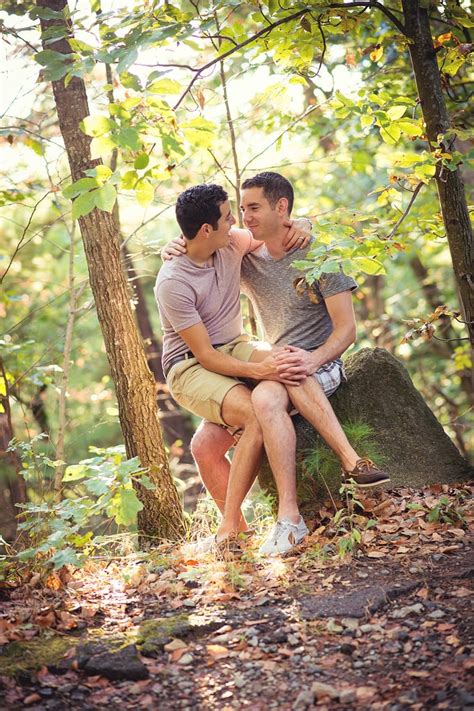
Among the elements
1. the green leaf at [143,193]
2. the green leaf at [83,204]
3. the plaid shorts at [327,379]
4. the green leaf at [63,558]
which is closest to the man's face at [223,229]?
the green leaf at [143,193]

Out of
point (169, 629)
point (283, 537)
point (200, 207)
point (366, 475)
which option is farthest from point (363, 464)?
point (200, 207)

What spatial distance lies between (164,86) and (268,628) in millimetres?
2374

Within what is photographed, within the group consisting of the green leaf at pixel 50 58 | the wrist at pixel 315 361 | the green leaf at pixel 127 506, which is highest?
the green leaf at pixel 50 58

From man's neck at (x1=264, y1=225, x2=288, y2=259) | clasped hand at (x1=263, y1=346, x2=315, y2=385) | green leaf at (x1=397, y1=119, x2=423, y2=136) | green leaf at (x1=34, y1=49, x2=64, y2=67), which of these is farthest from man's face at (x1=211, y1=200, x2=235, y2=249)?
green leaf at (x1=34, y1=49, x2=64, y2=67)

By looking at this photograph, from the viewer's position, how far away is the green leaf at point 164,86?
3.29 meters

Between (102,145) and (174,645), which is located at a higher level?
(102,145)

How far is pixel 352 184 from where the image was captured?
11805 mm

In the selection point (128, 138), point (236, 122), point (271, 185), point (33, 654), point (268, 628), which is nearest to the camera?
point (33, 654)

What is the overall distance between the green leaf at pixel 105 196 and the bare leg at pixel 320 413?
152 centimetres

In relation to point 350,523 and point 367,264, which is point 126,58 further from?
point 350,523

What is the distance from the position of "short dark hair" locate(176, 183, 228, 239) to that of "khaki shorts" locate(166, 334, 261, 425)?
733mm

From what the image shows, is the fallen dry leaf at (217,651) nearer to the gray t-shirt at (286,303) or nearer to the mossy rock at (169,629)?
the mossy rock at (169,629)

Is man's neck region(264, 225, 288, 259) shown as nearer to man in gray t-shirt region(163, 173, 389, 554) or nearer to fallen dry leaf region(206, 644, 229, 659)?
man in gray t-shirt region(163, 173, 389, 554)

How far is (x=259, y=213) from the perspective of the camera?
443 cm
